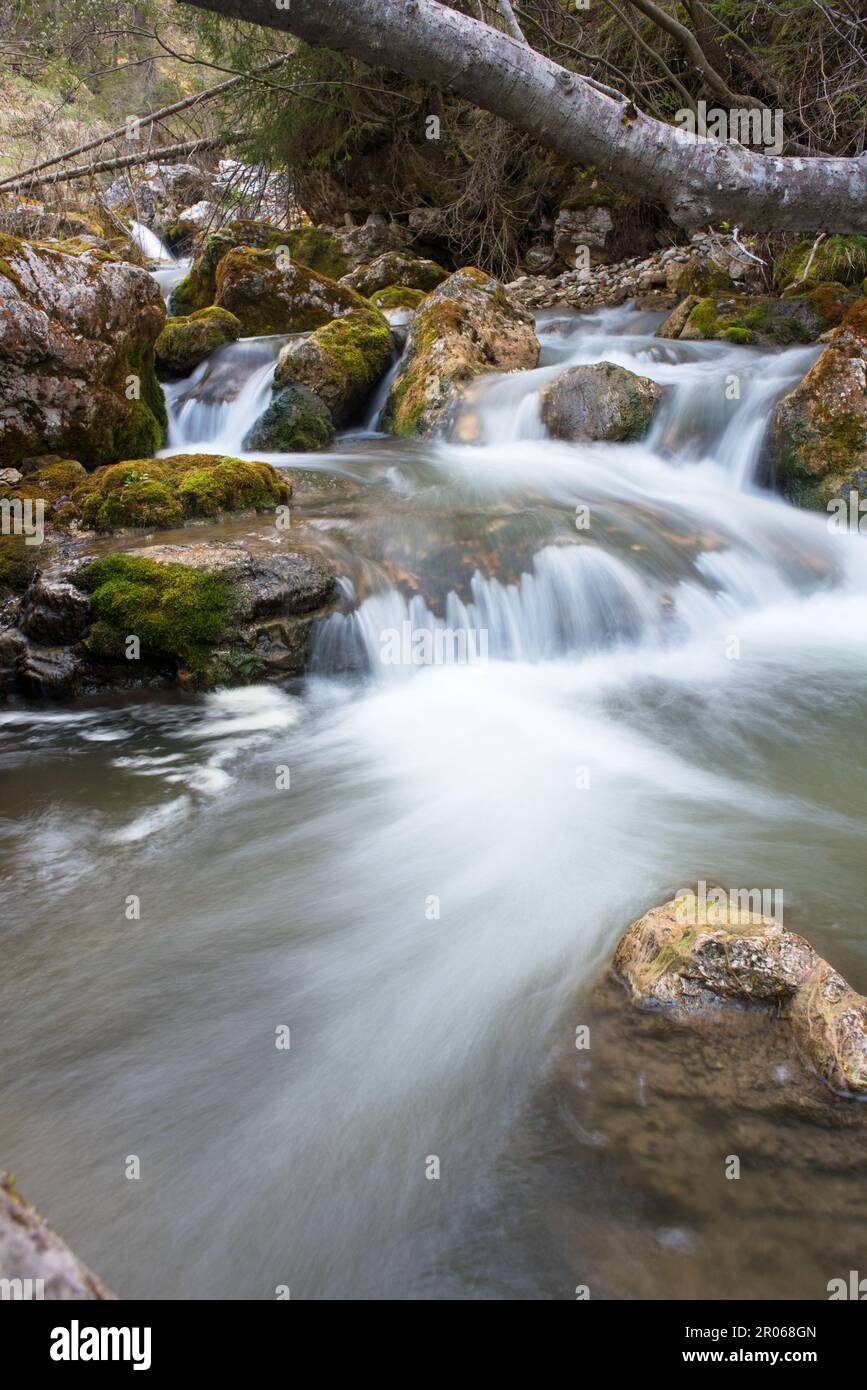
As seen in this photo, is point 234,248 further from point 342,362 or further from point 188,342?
point 342,362

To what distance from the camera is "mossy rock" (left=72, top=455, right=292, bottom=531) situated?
20.7 ft

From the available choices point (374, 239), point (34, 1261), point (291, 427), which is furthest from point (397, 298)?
point (34, 1261)

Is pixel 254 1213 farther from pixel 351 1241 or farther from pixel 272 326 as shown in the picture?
pixel 272 326

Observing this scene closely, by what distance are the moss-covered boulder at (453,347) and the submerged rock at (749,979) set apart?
8.03 meters

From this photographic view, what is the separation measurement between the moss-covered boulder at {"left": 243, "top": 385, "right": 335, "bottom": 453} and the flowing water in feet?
5.45

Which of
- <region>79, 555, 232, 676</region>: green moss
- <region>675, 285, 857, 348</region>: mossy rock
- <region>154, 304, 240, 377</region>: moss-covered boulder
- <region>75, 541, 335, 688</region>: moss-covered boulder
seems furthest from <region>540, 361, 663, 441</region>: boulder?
<region>79, 555, 232, 676</region>: green moss

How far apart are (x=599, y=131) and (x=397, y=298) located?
35.4ft

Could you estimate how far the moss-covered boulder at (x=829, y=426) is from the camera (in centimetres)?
748

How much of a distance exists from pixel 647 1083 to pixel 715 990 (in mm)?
348

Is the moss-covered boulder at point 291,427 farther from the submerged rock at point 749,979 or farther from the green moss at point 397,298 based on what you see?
the submerged rock at point 749,979

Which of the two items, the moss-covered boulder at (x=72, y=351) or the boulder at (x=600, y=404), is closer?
the moss-covered boulder at (x=72, y=351)

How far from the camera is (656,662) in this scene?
5965 millimetres

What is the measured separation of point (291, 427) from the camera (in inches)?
363

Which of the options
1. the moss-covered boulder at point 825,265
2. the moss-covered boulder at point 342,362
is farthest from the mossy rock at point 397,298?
the moss-covered boulder at point 825,265
